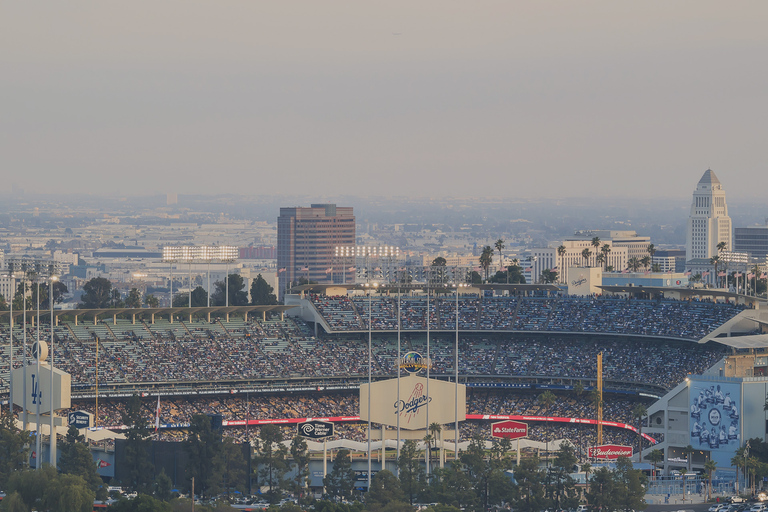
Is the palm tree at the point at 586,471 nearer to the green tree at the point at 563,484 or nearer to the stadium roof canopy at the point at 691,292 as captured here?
the green tree at the point at 563,484

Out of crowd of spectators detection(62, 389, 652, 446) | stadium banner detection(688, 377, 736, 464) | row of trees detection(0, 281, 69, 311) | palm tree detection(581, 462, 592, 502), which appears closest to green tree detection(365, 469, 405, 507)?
palm tree detection(581, 462, 592, 502)

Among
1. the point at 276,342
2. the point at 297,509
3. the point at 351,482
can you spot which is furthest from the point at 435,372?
the point at 297,509

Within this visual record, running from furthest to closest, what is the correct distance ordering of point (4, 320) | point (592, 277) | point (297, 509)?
point (592, 277) → point (4, 320) → point (297, 509)

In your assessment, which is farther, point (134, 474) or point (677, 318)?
point (677, 318)

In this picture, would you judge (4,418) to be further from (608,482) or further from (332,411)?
(608,482)

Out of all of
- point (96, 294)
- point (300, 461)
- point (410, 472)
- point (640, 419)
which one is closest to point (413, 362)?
point (640, 419)

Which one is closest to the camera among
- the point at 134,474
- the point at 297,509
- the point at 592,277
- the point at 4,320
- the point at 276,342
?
the point at 297,509
